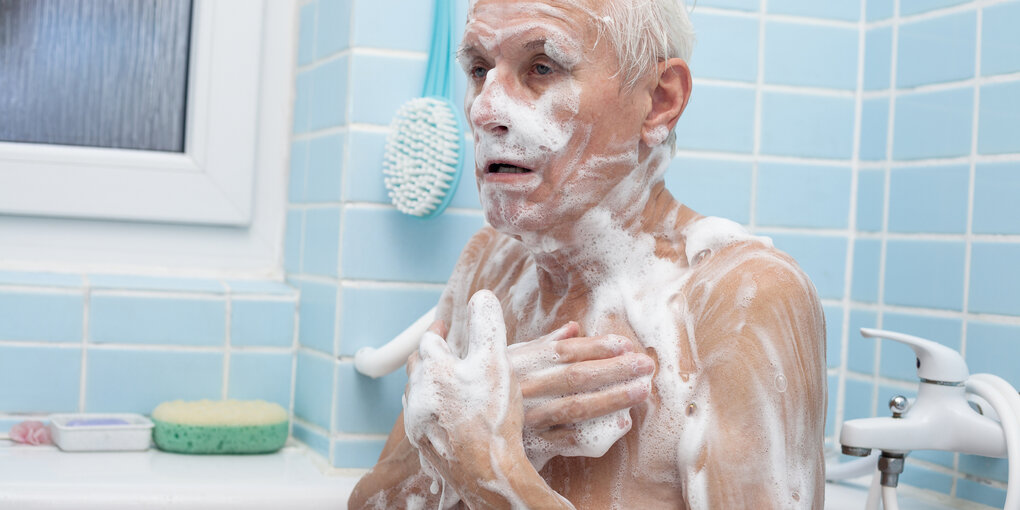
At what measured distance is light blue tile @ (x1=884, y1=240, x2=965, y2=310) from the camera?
4.59 feet

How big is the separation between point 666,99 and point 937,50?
0.64 m

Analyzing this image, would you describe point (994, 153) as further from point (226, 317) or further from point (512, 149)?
point (226, 317)

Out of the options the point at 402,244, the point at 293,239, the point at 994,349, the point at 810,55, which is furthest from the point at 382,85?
the point at 994,349

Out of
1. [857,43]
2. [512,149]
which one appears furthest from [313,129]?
[857,43]

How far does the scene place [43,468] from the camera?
4.58 feet

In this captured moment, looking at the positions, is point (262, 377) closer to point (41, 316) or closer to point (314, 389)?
point (314, 389)

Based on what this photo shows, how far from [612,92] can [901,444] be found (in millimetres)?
604

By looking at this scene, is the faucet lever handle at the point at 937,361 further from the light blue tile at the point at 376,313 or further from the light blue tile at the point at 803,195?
the light blue tile at the point at 376,313

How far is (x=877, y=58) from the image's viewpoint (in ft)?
5.20

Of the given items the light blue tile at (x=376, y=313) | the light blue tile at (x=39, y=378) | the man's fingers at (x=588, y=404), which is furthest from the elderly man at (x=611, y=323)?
the light blue tile at (x=39, y=378)

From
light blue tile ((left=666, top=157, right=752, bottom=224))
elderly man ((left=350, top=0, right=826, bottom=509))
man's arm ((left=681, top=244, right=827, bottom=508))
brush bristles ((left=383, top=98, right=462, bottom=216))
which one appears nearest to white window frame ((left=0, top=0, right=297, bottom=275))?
brush bristles ((left=383, top=98, right=462, bottom=216))

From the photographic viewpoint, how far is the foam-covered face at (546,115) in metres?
0.95

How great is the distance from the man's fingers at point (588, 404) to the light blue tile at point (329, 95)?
0.69 metres

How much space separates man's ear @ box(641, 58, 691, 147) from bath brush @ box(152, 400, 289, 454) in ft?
2.64
